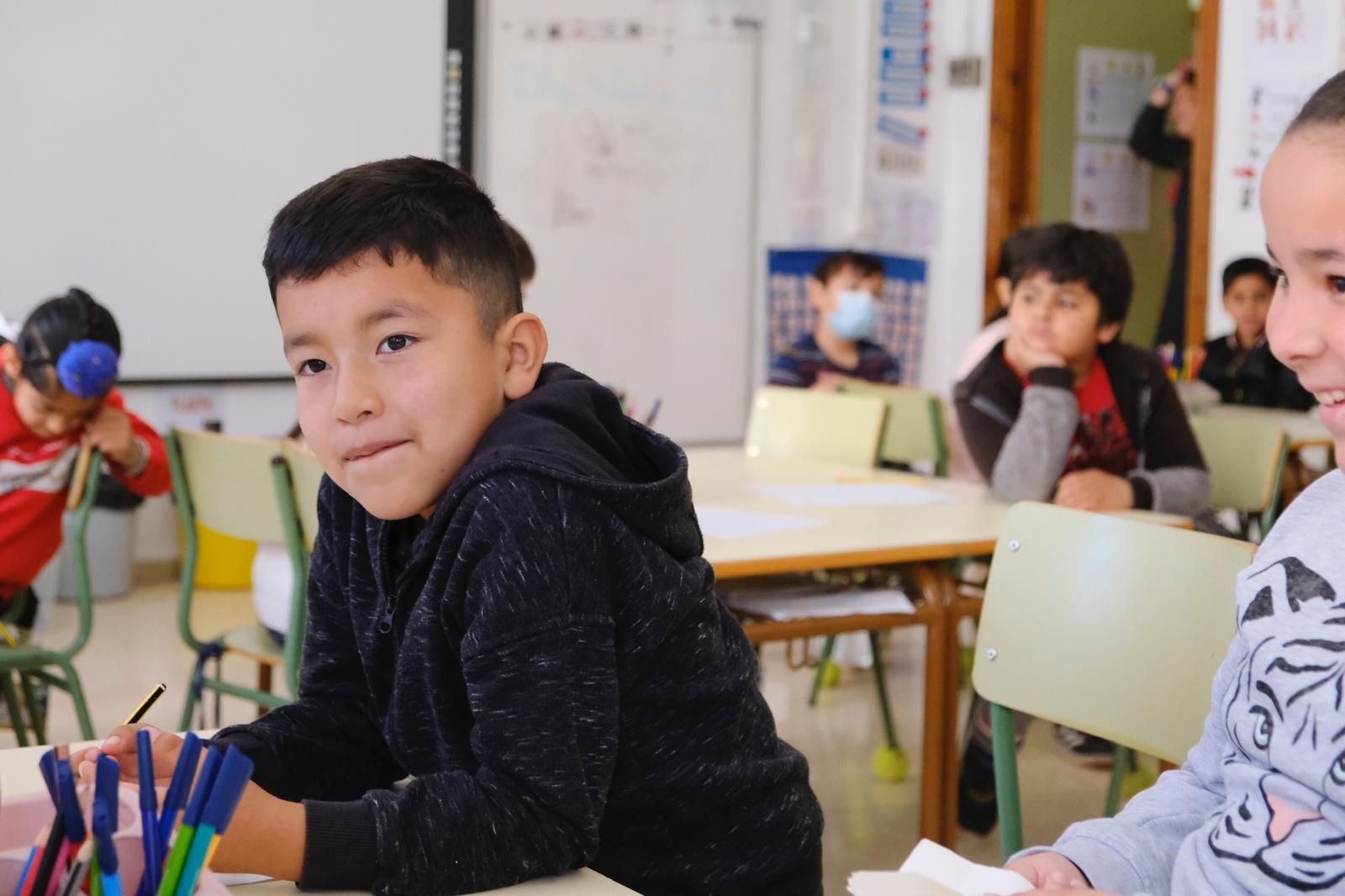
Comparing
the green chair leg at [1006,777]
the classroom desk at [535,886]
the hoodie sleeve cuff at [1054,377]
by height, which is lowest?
the green chair leg at [1006,777]

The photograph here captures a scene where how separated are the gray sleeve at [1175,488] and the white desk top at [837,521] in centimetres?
11

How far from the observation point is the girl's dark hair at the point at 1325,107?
2.63 feet

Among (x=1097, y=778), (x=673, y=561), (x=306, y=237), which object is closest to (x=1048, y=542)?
(x=673, y=561)

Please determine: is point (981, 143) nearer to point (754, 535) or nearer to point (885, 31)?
point (885, 31)

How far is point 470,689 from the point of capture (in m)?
0.93

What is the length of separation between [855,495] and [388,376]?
5.96ft

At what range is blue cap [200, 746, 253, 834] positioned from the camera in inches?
25.5

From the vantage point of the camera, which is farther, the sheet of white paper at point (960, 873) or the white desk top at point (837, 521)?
the white desk top at point (837, 521)

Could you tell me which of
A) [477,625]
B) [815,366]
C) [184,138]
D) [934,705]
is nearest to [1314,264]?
[477,625]

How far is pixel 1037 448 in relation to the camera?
9.27 feet

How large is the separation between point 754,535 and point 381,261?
1.36m

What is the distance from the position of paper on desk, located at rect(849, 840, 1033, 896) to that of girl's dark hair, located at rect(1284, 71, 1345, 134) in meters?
0.44

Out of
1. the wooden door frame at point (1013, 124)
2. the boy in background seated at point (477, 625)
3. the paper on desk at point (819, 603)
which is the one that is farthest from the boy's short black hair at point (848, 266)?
the boy in background seated at point (477, 625)

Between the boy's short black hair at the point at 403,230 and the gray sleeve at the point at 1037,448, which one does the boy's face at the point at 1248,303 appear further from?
the boy's short black hair at the point at 403,230
